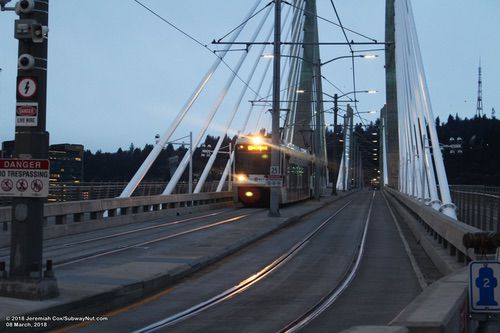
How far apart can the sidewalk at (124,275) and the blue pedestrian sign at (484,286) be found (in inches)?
195

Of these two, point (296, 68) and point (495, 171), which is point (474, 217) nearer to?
point (296, 68)

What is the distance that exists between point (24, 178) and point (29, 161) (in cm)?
23

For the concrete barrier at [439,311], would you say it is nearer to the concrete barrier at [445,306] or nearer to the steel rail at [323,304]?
the concrete barrier at [445,306]

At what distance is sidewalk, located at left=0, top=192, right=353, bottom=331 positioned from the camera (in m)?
8.91

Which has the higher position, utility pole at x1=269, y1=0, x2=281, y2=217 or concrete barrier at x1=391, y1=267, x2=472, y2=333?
utility pole at x1=269, y1=0, x2=281, y2=217

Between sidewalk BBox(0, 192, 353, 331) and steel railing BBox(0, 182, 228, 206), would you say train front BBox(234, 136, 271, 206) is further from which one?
sidewalk BBox(0, 192, 353, 331)

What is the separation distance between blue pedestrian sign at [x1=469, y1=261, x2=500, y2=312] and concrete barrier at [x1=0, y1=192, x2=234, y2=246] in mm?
13220

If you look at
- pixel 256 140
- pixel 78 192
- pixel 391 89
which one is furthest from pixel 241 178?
pixel 391 89

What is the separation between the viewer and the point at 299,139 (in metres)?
64.5

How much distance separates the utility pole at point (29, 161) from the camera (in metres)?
9.19

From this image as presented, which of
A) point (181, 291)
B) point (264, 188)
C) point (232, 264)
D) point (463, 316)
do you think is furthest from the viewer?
point (264, 188)

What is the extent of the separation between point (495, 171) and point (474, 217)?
46.4 meters

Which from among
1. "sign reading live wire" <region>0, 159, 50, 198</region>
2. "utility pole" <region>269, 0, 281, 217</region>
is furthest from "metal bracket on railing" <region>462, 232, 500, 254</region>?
"utility pole" <region>269, 0, 281, 217</region>

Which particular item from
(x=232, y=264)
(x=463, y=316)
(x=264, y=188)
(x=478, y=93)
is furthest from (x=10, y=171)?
(x=478, y=93)
